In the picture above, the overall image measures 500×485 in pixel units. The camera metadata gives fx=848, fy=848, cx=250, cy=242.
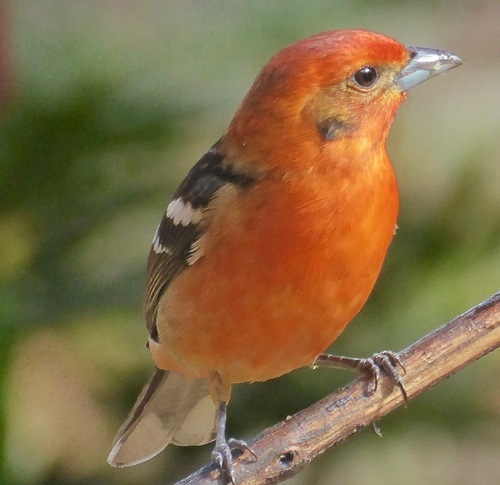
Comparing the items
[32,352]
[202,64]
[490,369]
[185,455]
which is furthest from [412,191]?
[32,352]

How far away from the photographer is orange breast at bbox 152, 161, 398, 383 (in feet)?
4.36

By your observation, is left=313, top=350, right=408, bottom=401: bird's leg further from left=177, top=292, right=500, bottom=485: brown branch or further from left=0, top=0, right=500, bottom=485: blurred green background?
left=0, top=0, right=500, bottom=485: blurred green background

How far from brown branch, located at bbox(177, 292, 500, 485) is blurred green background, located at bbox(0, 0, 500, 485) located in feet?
2.27

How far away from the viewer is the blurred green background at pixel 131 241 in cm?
215

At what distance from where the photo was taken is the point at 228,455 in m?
1.40

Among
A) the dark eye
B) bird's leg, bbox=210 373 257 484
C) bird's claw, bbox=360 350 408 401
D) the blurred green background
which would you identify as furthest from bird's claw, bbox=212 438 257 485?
the blurred green background

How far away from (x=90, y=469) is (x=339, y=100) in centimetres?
152

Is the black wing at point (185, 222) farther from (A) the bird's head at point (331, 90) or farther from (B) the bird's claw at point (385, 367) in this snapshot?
(B) the bird's claw at point (385, 367)

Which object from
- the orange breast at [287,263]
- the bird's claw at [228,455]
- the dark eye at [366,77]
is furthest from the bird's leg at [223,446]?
the dark eye at [366,77]

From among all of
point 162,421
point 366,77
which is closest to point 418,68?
point 366,77

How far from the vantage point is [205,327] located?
145 centimetres

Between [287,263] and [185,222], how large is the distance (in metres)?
0.27

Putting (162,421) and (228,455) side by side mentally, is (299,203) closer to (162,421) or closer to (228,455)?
(228,455)

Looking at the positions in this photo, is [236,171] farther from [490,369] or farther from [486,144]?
[486,144]
